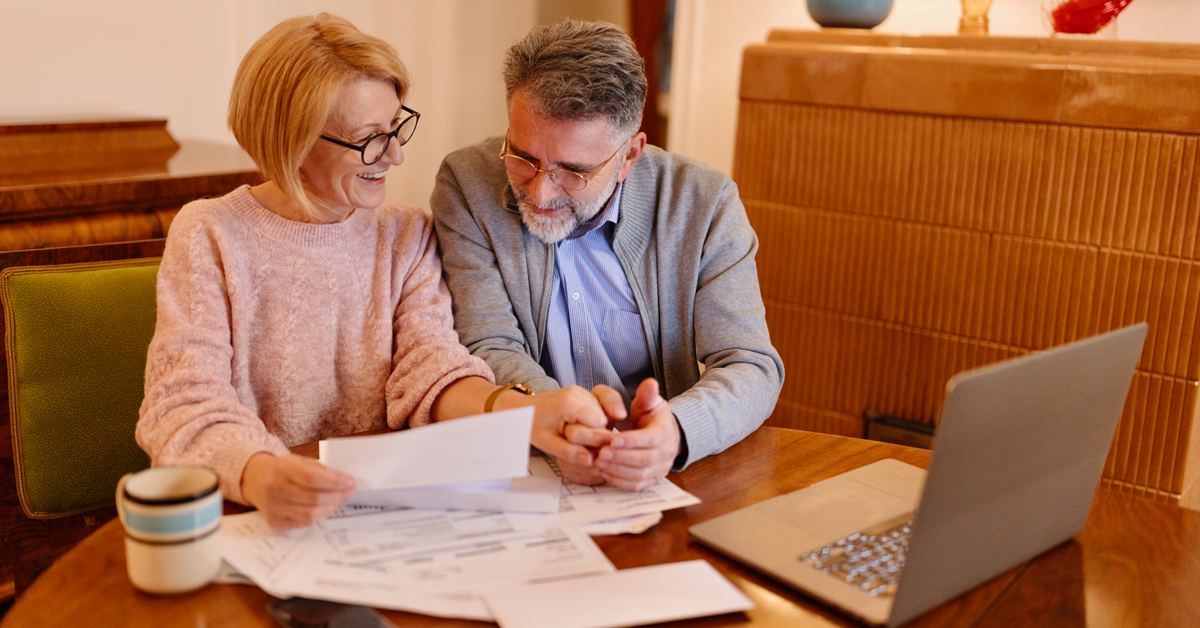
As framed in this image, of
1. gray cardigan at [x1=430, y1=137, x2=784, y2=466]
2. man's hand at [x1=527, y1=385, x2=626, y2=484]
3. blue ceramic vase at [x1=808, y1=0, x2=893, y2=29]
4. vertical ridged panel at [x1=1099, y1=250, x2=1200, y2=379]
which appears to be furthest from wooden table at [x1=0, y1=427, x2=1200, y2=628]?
blue ceramic vase at [x1=808, y1=0, x2=893, y2=29]

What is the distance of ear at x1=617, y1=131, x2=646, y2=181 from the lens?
5.37 feet

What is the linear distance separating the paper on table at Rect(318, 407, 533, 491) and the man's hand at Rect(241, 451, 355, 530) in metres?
0.02

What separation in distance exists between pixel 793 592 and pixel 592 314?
805 millimetres

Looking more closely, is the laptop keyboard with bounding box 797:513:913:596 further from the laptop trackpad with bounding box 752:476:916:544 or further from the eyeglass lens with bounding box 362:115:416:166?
the eyeglass lens with bounding box 362:115:416:166

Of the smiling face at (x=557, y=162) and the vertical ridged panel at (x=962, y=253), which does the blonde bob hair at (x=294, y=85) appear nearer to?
the smiling face at (x=557, y=162)

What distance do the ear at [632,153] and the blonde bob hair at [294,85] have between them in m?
0.44

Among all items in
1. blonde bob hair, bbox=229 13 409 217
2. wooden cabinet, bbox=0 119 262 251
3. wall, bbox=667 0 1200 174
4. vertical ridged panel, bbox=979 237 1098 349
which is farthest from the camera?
wall, bbox=667 0 1200 174

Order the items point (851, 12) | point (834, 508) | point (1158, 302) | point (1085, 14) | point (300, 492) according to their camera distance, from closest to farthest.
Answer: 1. point (300, 492)
2. point (834, 508)
3. point (1158, 302)
4. point (1085, 14)
5. point (851, 12)

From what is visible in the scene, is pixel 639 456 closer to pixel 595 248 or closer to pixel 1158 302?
pixel 595 248

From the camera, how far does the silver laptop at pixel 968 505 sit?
85 centimetres

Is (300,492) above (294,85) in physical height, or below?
below

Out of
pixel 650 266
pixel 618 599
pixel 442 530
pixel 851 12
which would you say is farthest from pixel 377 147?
pixel 851 12

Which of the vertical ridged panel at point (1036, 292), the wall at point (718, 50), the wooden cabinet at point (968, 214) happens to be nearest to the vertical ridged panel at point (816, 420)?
the wooden cabinet at point (968, 214)

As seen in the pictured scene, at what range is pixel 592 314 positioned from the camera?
1692 mm
